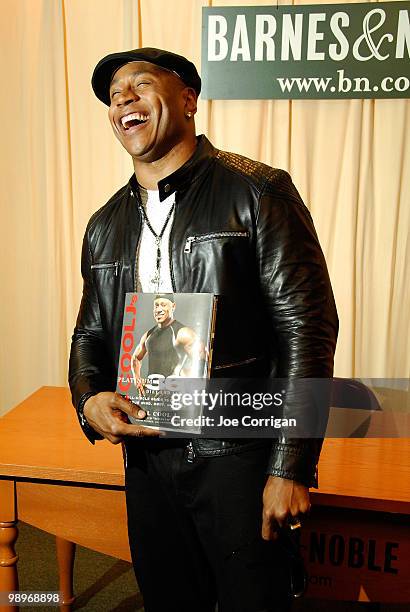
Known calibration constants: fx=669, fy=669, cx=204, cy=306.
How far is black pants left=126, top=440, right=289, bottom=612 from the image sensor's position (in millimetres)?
1108

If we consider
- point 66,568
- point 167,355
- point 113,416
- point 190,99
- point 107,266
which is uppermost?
point 190,99

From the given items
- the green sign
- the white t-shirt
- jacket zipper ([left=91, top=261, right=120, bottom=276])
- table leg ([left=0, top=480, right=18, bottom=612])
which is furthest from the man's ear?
the green sign

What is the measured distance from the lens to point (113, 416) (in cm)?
112

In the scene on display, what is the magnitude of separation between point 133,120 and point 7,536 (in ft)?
3.30

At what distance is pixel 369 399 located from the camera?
2.08m

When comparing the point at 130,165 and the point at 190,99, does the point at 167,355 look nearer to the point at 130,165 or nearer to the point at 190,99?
the point at 190,99

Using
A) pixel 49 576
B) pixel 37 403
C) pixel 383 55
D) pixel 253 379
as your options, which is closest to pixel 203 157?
pixel 253 379

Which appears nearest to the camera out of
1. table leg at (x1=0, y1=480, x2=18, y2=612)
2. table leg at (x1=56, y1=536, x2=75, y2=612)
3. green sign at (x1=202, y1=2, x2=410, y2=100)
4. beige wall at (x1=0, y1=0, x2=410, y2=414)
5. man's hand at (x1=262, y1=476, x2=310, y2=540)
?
man's hand at (x1=262, y1=476, x2=310, y2=540)

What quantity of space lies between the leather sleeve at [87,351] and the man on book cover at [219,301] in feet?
0.05

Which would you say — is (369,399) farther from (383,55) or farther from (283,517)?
(383,55)

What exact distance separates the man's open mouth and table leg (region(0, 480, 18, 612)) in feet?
2.80

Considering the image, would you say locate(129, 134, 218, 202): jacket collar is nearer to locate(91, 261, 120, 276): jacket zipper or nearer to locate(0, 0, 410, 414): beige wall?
locate(91, 261, 120, 276): jacket zipper

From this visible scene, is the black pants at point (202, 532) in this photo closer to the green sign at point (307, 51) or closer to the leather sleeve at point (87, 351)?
the leather sleeve at point (87, 351)

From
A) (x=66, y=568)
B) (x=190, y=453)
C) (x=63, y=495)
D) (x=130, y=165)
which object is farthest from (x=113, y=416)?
(x=130, y=165)
